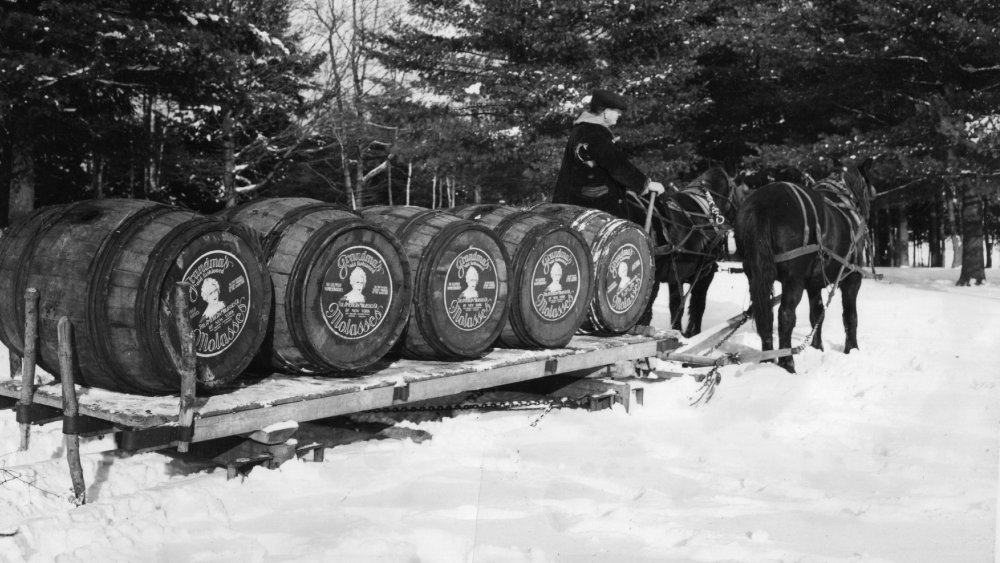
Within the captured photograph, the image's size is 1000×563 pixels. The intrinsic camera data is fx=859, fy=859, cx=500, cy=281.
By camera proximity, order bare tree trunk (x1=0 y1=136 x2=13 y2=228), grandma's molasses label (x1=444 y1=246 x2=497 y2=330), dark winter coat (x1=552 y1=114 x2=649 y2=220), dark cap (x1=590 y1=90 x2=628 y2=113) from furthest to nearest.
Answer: bare tree trunk (x1=0 y1=136 x2=13 y2=228)
dark cap (x1=590 y1=90 x2=628 y2=113)
dark winter coat (x1=552 y1=114 x2=649 y2=220)
grandma's molasses label (x1=444 y1=246 x2=497 y2=330)

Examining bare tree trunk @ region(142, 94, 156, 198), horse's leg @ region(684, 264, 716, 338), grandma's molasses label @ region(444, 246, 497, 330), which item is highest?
bare tree trunk @ region(142, 94, 156, 198)

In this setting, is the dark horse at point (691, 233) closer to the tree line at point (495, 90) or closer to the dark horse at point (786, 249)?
the dark horse at point (786, 249)

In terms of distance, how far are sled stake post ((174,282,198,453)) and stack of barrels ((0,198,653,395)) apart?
0.23 feet

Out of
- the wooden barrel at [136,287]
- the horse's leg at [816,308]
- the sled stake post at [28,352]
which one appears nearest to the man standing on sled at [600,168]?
the horse's leg at [816,308]

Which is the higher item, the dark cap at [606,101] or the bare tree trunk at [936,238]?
the dark cap at [606,101]

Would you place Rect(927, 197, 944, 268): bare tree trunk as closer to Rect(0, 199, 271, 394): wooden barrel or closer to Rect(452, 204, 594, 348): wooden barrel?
Rect(452, 204, 594, 348): wooden barrel

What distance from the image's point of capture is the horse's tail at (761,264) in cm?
817

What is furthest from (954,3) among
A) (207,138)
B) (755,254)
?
(207,138)

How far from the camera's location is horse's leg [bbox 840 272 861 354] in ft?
29.5

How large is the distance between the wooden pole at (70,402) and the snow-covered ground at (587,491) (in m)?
0.11

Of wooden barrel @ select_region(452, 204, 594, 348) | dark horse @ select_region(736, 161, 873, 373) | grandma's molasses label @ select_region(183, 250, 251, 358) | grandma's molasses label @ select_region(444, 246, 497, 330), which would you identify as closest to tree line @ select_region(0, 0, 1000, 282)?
dark horse @ select_region(736, 161, 873, 373)

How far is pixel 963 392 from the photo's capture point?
6793 mm

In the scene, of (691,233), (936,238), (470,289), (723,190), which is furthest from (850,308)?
(936,238)

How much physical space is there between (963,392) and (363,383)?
4.84 meters
